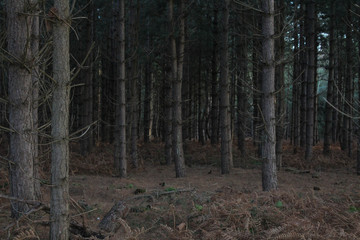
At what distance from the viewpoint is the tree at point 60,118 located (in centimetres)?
378

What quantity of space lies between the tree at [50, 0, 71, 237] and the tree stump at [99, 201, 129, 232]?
1.58 metres

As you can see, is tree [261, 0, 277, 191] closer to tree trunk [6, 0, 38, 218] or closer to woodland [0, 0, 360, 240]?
woodland [0, 0, 360, 240]

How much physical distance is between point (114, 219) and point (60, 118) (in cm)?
248

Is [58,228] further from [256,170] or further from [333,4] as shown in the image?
[333,4]

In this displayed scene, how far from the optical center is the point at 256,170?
14.0m

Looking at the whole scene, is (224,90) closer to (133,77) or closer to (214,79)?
(133,77)

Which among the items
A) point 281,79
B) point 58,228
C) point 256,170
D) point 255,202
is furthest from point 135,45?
point 58,228

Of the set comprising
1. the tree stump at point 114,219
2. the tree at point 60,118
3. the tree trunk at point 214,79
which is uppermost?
the tree trunk at point 214,79

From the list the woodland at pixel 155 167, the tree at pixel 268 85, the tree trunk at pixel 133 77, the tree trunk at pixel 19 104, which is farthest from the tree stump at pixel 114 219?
the tree trunk at pixel 133 77

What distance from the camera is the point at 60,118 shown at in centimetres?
380

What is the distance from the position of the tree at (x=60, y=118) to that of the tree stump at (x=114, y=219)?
5.17 ft

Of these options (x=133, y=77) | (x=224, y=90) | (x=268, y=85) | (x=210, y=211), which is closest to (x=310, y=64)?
(x=224, y=90)

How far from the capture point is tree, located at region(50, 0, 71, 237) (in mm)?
3781

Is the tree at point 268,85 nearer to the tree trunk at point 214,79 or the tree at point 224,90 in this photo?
the tree at point 224,90
